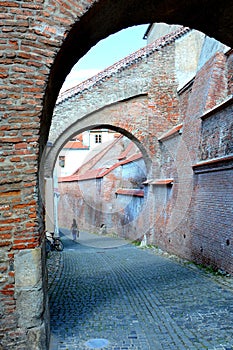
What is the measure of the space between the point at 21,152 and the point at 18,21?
1.31 meters

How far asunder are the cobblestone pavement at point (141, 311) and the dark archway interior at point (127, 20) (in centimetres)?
254

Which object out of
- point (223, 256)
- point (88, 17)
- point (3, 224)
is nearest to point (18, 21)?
point (88, 17)

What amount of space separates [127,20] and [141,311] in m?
4.36

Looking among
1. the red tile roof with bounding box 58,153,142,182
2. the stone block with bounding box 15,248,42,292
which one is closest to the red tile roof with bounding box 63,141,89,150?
the red tile roof with bounding box 58,153,142,182

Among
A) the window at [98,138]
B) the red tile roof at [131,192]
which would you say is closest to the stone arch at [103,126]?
the red tile roof at [131,192]

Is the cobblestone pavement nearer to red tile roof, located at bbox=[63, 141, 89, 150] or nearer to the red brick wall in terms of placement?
the red brick wall

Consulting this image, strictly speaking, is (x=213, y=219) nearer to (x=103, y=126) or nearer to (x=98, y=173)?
(x=103, y=126)

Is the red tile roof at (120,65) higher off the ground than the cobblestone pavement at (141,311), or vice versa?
the red tile roof at (120,65)

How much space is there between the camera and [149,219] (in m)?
17.2

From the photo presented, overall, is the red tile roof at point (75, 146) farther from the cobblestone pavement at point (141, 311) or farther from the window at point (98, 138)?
the cobblestone pavement at point (141, 311)

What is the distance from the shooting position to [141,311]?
604cm

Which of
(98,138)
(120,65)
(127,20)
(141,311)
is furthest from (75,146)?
(127,20)

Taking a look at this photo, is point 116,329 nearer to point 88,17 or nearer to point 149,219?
point 88,17

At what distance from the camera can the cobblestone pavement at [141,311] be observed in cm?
473
